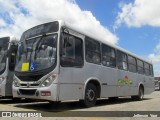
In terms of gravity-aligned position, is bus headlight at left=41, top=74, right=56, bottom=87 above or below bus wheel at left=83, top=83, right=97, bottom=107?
above

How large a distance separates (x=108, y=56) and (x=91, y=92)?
2.63 metres

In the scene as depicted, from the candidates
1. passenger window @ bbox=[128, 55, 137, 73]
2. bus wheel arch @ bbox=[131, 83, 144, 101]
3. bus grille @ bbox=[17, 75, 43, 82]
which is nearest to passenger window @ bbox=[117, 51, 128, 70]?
passenger window @ bbox=[128, 55, 137, 73]

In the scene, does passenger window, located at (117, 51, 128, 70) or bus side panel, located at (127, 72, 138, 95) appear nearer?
passenger window, located at (117, 51, 128, 70)

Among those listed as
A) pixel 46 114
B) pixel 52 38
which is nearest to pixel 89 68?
pixel 52 38

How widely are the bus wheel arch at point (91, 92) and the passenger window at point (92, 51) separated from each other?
2.70 ft

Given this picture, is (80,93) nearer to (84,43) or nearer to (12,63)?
(84,43)

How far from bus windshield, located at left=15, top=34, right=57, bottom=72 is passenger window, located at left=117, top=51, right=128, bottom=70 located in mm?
5354

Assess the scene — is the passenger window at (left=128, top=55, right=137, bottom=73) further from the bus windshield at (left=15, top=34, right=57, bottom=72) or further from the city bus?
the bus windshield at (left=15, top=34, right=57, bottom=72)

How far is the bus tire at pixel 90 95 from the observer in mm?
10652

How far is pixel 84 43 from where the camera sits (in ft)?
36.1

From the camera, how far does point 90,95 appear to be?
11.0m

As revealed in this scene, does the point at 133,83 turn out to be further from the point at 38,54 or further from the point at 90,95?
the point at 38,54

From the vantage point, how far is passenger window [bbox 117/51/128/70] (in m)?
14.4

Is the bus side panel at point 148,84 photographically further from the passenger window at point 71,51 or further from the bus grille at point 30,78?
the bus grille at point 30,78
